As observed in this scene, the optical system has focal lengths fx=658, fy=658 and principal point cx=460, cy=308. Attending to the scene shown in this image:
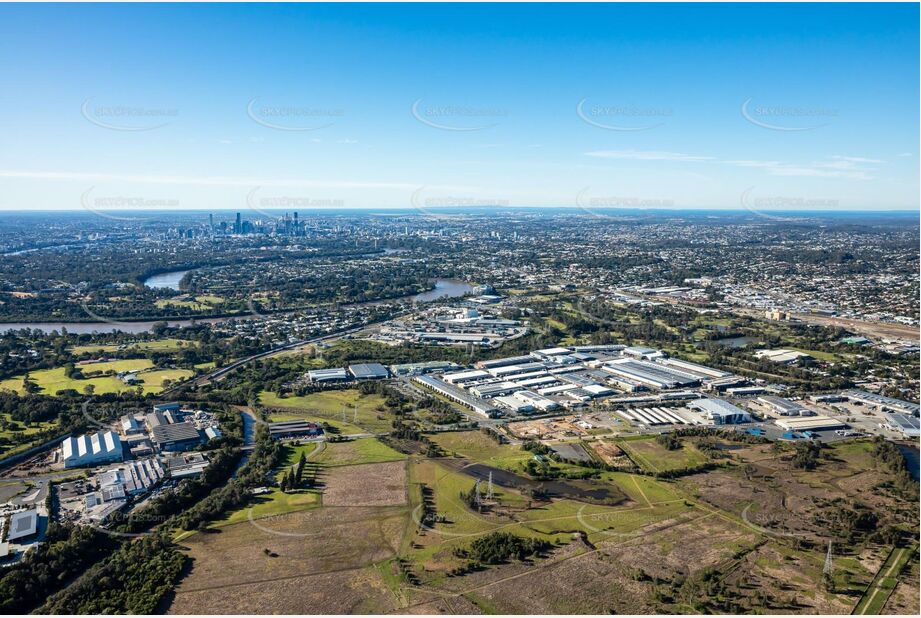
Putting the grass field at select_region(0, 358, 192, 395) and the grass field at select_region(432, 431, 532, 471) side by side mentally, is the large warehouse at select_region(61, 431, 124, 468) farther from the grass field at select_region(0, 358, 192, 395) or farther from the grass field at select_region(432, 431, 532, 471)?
the grass field at select_region(432, 431, 532, 471)

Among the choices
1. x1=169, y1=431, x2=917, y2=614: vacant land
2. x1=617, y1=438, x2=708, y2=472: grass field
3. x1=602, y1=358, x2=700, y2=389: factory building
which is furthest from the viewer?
x1=602, y1=358, x2=700, y2=389: factory building

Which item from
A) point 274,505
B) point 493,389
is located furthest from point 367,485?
point 493,389

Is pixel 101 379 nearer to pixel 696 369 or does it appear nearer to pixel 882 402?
pixel 696 369

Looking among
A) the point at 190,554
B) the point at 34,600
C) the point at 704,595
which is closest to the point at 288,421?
the point at 190,554

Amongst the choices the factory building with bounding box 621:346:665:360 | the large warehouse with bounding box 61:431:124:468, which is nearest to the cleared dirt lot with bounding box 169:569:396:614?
the large warehouse with bounding box 61:431:124:468

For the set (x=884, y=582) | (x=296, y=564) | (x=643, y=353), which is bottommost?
(x=296, y=564)

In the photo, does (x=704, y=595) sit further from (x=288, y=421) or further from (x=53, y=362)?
(x=53, y=362)

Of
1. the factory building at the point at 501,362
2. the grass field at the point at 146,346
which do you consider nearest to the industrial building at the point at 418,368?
the factory building at the point at 501,362

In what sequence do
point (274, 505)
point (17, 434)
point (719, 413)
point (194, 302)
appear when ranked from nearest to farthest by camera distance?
point (274, 505) → point (17, 434) → point (719, 413) → point (194, 302)
